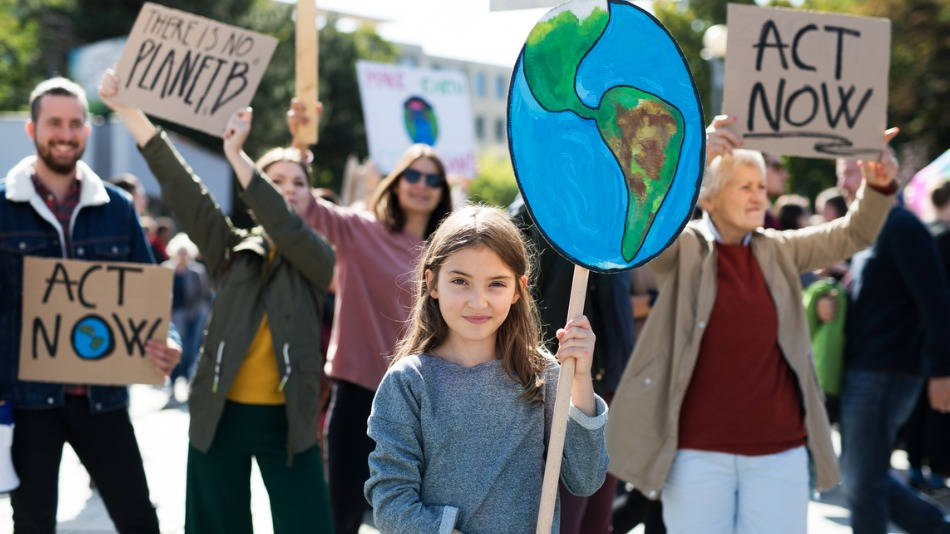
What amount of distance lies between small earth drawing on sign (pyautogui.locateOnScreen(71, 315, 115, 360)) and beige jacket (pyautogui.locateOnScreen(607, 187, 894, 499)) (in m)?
1.99

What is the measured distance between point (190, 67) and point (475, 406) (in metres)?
2.56

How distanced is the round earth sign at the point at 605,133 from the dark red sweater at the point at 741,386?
1.31m

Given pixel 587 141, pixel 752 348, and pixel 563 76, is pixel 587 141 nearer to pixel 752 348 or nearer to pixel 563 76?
pixel 563 76

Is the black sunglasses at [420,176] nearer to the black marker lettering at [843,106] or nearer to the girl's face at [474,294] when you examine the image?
the black marker lettering at [843,106]

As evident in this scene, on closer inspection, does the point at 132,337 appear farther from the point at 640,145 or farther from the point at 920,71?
the point at 920,71

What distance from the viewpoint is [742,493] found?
399 centimetres

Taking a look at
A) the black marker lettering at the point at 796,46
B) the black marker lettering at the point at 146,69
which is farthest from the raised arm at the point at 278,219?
the black marker lettering at the point at 796,46

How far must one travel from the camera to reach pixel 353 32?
142ft

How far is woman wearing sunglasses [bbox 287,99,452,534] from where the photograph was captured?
482cm

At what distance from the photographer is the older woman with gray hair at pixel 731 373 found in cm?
399

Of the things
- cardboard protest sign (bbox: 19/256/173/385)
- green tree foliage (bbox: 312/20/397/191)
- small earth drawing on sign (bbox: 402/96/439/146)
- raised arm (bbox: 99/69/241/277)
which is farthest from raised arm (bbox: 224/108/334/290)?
green tree foliage (bbox: 312/20/397/191)

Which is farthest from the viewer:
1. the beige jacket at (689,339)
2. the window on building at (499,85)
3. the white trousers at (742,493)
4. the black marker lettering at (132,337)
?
the window on building at (499,85)

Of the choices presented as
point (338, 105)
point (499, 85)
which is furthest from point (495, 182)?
point (499, 85)

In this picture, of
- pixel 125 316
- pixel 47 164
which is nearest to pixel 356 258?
pixel 125 316
